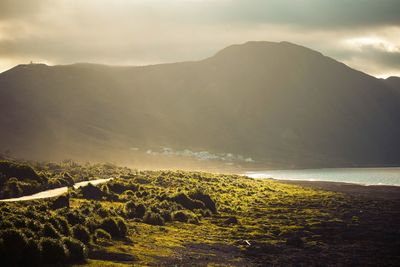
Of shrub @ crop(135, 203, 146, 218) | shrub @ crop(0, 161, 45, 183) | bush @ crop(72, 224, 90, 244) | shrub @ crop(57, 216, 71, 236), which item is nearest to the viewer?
shrub @ crop(57, 216, 71, 236)

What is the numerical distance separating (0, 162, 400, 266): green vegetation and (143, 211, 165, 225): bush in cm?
9

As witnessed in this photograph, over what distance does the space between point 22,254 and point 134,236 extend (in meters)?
13.3

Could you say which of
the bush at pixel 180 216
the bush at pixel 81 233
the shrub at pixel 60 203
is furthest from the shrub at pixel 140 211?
the bush at pixel 81 233

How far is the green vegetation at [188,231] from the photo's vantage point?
2891cm

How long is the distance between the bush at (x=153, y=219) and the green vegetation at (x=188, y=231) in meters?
0.09

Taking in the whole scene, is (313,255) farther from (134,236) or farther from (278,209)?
(278,209)

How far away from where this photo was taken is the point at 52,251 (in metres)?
27.2

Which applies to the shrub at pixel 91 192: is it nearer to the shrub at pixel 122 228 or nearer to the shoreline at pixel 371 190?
the shrub at pixel 122 228

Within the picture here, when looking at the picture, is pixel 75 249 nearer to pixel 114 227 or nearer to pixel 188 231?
pixel 114 227

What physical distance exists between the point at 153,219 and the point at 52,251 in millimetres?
18934

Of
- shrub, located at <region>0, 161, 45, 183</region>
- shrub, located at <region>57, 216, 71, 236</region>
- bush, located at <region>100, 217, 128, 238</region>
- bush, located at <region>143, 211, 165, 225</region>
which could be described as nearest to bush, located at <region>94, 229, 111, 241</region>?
bush, located at <region>100, 217, 128, 238</region>

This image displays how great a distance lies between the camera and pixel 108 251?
105 ft

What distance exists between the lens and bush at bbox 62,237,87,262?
28266mm

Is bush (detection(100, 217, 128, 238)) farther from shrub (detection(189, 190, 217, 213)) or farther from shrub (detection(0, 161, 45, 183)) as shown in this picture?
shrub (detection(0, 161, 45, 183))
